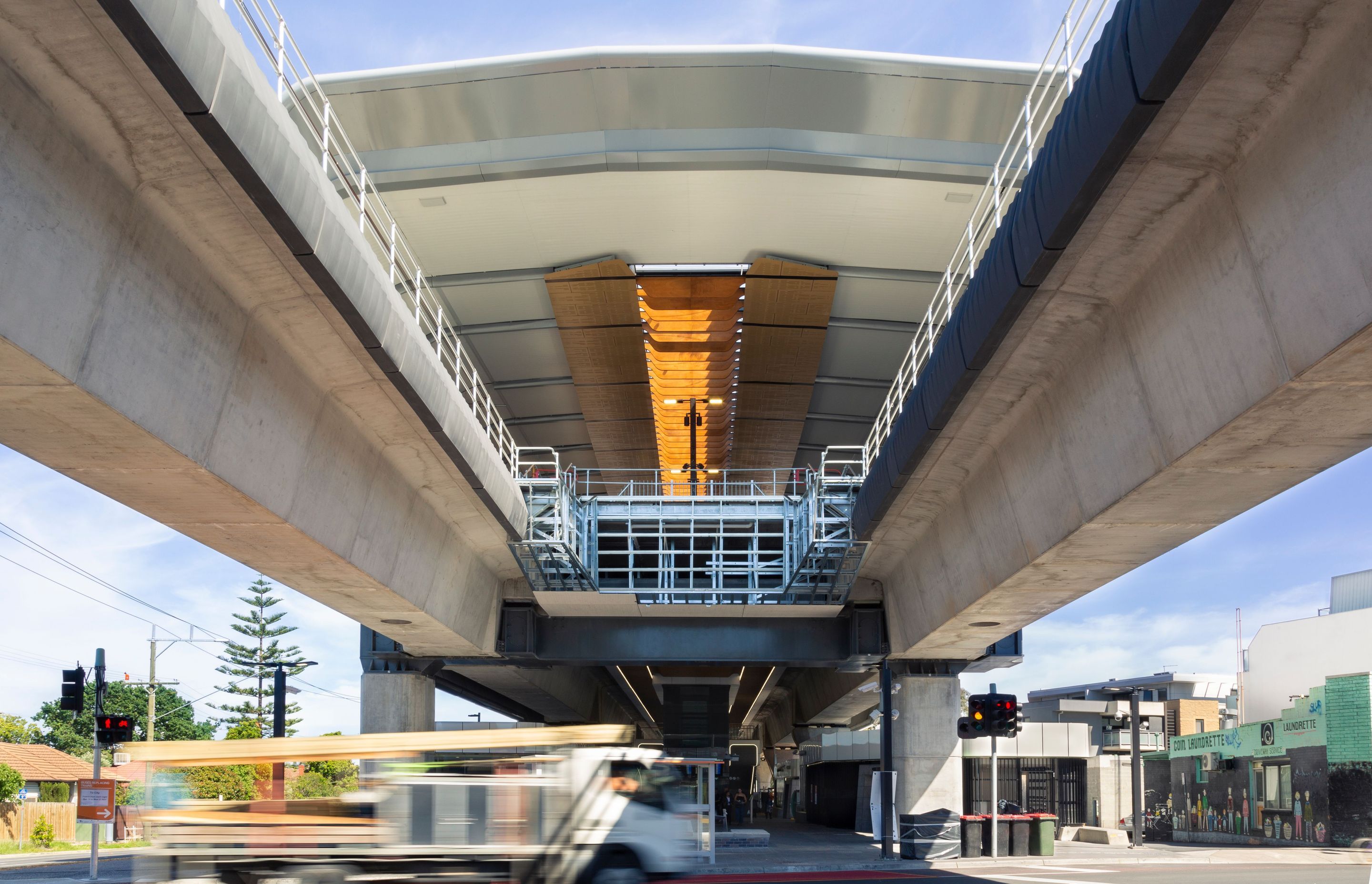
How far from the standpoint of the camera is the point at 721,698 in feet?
157

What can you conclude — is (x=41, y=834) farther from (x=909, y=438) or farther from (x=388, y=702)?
(x=909, y=438)

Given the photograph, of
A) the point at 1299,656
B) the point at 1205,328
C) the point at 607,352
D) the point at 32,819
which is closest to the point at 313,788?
the point at 1205,328

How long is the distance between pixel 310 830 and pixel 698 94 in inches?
620

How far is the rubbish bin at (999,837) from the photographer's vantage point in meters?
27.6

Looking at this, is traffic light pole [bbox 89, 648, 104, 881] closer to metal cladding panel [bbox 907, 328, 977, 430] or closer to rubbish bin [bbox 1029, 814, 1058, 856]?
metal cladding panel [bbox 907, 328, 977, 430]

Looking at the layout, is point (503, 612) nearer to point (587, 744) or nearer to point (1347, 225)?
point (587, 744)

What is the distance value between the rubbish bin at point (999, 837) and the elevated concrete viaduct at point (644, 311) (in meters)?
1.41

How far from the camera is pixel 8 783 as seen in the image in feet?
130

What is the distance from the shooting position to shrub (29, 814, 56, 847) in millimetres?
39531

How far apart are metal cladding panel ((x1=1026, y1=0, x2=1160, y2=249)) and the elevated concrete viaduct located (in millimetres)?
209

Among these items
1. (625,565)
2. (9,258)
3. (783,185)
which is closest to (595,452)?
(625,565)

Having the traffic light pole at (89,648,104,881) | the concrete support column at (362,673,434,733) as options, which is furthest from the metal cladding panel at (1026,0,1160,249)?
the concrete support column at (362,673,434,733)

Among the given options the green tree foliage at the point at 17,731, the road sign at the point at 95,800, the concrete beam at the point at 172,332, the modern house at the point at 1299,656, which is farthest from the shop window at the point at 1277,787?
the green tree foliage at the point at 17,731

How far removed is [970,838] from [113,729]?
1928 cm
